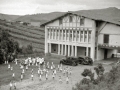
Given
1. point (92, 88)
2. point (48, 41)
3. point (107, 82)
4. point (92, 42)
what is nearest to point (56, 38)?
point (48, 41)

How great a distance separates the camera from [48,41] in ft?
129

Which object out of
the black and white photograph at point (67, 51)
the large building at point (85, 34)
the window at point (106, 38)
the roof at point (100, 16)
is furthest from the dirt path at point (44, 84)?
the roof at point (100, 16)

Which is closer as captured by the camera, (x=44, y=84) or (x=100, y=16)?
(x=44, y=84)

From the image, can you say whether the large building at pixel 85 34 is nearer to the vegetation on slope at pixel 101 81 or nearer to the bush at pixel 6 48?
the bush at pixel 6 48

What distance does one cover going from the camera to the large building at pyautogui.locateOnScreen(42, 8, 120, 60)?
3116 centimetres

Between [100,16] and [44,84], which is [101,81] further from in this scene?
[100,16]

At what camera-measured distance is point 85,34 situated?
109ft

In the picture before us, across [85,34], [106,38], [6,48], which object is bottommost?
[6,48]

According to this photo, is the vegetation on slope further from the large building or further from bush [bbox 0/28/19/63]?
bush [bbox 0/28/19/63]

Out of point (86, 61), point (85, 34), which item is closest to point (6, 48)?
point (86, 61)

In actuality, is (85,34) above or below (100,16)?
below

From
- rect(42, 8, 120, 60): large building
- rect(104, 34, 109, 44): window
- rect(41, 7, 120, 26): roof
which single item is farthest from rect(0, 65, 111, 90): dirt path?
rect(41, 7, 120, 26): roof

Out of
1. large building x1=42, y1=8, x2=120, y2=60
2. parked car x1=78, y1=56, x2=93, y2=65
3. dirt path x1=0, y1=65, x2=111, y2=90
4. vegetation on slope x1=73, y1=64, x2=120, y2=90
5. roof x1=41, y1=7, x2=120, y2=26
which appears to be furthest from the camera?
roof x1=41, y1=7, x2=120, y2=26

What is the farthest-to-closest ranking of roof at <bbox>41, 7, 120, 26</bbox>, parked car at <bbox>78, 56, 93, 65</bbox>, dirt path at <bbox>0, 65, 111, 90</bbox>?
roof at <bbox>41, 7, 120, 26</bbox> < parked car at <bbox>78, 56, 93, 65</bbox> < dirt path at <bbox>0, 65, 111, 90</bbox>
